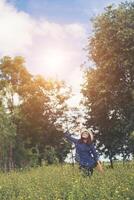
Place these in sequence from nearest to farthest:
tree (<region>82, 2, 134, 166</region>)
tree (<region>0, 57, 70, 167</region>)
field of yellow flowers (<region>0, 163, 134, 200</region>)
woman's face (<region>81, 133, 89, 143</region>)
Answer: field of yellow flowers (<region>0, 163, 134, 200</region>) < woman's face (<region>81, 133, 89, 143</region>) < tree (<region>82, 2, 134, 166</region>) < tree (<region>0, 57, 70, 167</region>)

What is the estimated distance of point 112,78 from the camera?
5159 cm

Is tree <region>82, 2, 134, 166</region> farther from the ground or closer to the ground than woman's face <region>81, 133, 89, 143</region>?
farther from the ground

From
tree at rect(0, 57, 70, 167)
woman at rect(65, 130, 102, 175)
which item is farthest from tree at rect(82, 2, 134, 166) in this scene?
woman at rect(65, 130, 102, 175)

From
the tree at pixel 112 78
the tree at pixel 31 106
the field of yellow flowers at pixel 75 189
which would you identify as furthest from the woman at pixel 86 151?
the tree at pixel 31 106

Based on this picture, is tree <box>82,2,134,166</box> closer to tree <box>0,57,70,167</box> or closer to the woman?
tree <box>0,57,70,167</box>

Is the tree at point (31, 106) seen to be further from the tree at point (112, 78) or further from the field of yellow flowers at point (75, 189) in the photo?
the field of yellow flowers at point (75, 189)

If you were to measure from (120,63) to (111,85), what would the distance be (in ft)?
6.42

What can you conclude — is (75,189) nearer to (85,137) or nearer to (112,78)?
(85,137)

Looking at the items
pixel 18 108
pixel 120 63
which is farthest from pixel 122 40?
pixel 18 108

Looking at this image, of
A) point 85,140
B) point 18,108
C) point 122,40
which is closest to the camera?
point 85,140

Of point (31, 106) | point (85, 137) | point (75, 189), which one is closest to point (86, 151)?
point (85, 137)

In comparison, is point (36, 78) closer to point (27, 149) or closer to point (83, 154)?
point (27, 149)

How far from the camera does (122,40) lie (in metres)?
49.6

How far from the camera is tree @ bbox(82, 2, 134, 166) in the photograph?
5034cm
